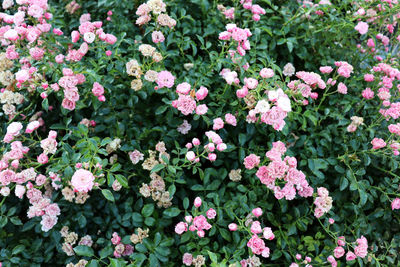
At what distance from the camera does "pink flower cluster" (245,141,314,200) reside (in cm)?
155

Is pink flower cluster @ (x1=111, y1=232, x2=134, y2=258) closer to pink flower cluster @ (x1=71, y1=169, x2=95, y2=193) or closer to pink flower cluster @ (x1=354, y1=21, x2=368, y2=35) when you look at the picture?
pink flower cluster @ (x1=71, y1=169, x2=95, y2=193)

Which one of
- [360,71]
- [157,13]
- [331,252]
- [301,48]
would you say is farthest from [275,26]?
[331,252]

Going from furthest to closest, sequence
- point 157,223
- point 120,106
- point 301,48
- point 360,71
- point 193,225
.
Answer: point 360,71
point 301,48
point 120,106
point 157,223
point 193,225

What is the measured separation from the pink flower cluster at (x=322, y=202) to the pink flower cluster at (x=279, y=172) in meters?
0.09

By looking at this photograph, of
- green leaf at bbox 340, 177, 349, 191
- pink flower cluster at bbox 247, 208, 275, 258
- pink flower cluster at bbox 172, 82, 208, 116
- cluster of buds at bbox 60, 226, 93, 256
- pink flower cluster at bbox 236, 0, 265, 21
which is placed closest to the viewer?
pink flower cluster at bbox 247, 208, 275, 258

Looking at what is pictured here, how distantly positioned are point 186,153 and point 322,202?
0.75 meters

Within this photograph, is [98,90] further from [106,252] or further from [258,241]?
[258,241]

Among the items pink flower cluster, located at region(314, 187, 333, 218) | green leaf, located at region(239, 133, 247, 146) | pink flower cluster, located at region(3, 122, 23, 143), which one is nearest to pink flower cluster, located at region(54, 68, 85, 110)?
pink flower cluster, located at region(3, 122, 23, 143)

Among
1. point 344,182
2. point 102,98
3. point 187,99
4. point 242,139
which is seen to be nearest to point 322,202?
point 344,182

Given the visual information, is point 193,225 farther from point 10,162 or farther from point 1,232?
point 1,232

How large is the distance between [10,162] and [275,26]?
1.79m

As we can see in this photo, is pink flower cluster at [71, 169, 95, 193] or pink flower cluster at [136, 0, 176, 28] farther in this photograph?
pink flower cluster at [136, 0, 176, 28]

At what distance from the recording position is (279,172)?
154 cm

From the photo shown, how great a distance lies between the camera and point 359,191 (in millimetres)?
1819
